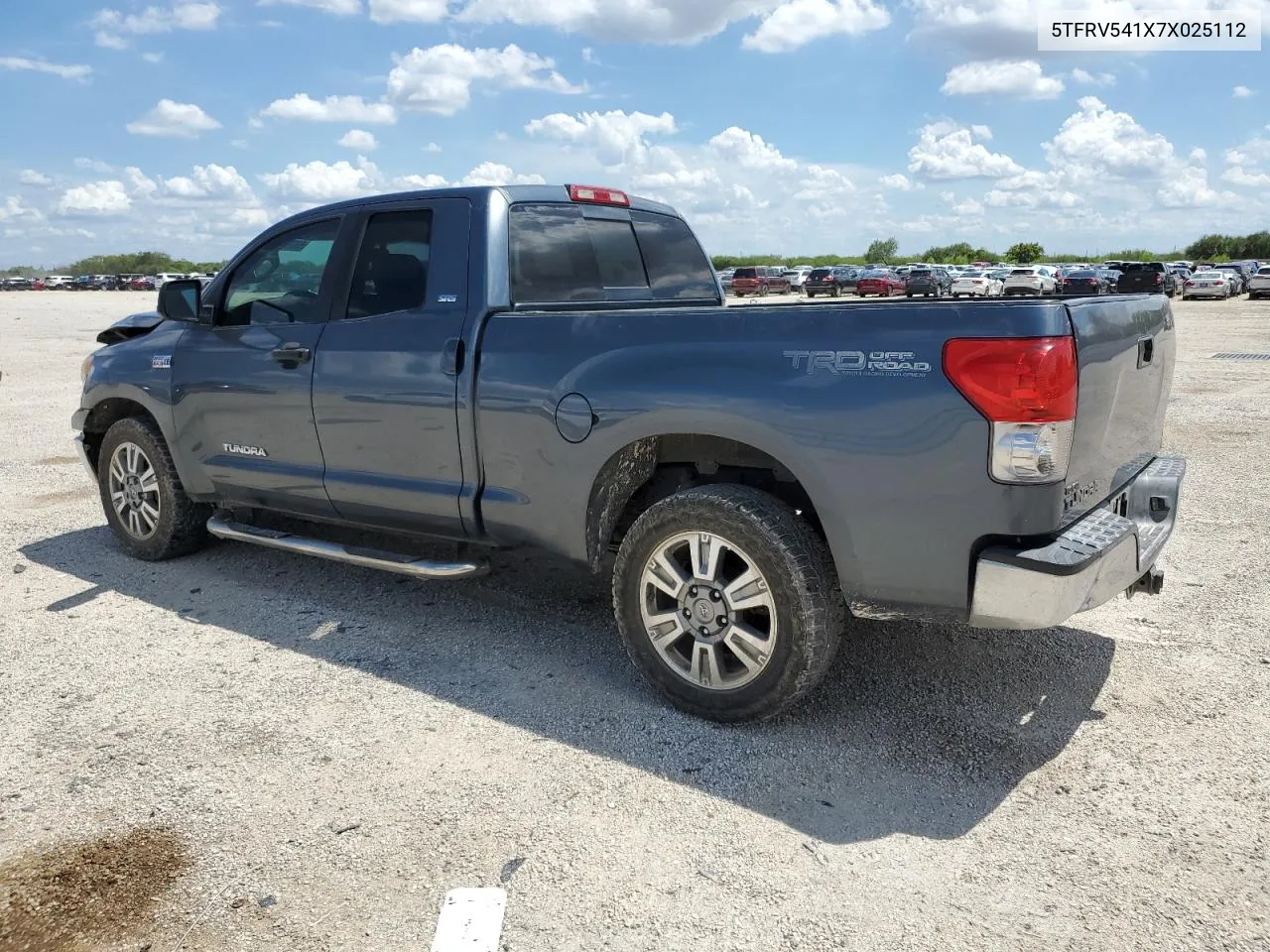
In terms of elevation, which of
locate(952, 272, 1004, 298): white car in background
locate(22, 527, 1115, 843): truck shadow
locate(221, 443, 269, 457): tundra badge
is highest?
locate(221, 443, 269, 457): tundra badge

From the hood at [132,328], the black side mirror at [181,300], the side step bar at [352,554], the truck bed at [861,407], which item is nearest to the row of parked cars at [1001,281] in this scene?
the hood at [132,328]

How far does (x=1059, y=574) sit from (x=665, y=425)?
141 cm

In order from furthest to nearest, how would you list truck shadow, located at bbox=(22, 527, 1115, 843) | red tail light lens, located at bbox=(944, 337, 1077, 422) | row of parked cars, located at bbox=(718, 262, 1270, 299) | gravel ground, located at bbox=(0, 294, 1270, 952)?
row of parked cars, located at bbox=(718, 262, 1270, 299), truck shadow, located at bbox=(22, 527, 1115, 843), red tail light lens, located at bbox=(944, 337, 1077, 422), gravel ground, located at bbox=(0, 294, 1270, 952)

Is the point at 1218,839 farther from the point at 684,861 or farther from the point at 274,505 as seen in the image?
the point at 274,505

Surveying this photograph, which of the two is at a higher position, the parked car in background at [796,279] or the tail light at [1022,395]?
the tail light at [1022,395]

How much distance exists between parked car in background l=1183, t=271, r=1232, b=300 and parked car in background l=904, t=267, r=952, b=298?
1023 cm

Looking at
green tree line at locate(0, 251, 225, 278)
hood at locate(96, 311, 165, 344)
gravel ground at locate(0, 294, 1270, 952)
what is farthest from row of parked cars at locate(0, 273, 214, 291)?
gravel ground at locate(0, 294, 1270, 952)

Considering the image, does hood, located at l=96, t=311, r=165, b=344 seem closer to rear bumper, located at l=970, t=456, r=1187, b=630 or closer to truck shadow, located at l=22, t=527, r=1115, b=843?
truck shadow, located at l=22, t=527, r=1115, b=843

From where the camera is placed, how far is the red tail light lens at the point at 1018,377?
2.94 m

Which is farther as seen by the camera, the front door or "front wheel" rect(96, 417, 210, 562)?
"front wheel" rect(96, 417, 210, 562)

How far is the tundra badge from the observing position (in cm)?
512

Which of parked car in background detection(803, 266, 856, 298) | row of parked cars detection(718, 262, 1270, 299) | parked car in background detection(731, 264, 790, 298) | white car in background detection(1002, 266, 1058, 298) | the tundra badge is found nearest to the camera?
the tundra badge

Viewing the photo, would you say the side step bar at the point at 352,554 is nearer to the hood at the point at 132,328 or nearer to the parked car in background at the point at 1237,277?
the hood at the point at 132,328

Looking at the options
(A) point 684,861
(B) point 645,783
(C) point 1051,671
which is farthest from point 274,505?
(C) point 1051,671
